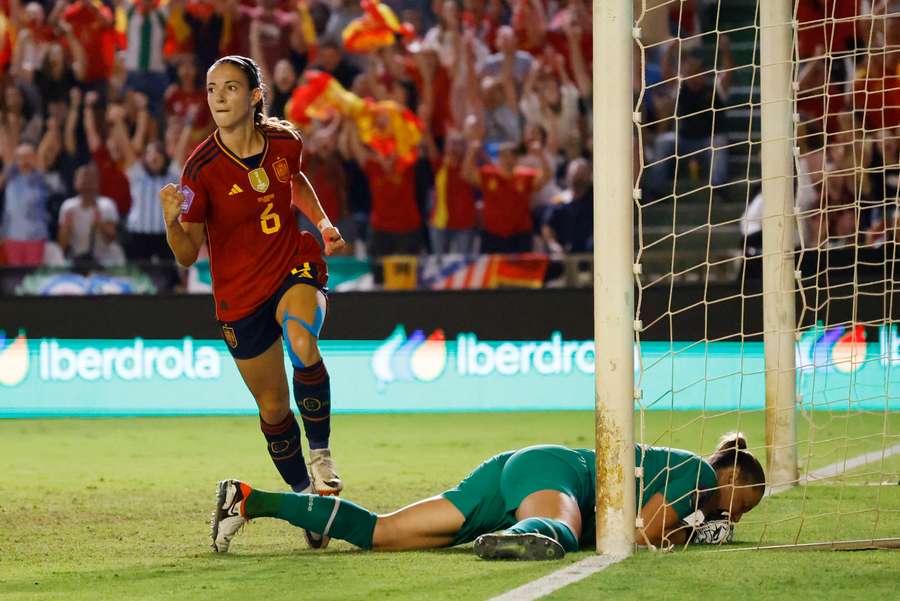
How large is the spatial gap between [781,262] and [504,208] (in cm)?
A: 502

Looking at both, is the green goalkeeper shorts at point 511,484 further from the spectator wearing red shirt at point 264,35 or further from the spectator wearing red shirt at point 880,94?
the spectator wearing red shirt at point 264,35

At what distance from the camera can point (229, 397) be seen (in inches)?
439

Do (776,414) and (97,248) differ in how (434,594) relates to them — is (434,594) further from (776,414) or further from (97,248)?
(97,248)

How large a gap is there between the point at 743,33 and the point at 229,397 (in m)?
6.56

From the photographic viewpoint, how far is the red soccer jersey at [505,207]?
40.4 feet

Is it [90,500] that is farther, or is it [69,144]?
[69,144]

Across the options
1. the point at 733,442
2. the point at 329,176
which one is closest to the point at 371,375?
the point at 329,176

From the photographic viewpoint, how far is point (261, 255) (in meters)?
5.86

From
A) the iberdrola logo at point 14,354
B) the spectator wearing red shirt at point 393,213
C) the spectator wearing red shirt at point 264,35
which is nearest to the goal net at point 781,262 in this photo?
the spectator wearing red shirt at point 393,213

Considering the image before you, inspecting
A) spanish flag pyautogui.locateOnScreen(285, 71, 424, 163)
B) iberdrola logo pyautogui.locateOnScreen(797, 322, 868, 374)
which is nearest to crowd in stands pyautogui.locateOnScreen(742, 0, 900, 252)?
iberdrola logo pyautogui.locateOnScreen(797, 322, 868, 374)

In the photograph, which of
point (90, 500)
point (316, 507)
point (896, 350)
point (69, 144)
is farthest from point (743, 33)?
point (316, 507)

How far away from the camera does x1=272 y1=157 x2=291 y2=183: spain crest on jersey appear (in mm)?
5922

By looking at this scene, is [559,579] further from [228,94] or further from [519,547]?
[228,94]

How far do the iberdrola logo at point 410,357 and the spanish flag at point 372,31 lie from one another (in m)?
3.53
